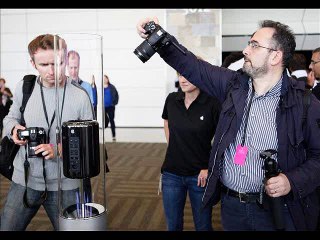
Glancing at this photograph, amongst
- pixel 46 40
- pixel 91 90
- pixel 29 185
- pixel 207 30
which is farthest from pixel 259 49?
pixel 207 30

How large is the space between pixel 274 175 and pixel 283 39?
667mm

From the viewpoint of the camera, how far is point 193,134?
7.77 feet

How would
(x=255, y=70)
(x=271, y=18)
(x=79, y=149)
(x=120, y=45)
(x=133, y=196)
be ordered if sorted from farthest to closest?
(x=120, y=45)
(x=271, y=18)
(x=133, y=196)
(x=255, y=70)
(x=79, y=149)

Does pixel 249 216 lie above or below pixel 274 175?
below

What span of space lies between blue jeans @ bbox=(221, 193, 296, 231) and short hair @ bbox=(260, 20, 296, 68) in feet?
2.29

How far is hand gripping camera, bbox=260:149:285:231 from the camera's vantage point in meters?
1.53

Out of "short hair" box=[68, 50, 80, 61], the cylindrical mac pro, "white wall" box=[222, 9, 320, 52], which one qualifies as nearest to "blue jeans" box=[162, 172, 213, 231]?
the cylindrical mac pro

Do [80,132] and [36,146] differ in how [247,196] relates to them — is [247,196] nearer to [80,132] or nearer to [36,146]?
[80,132]

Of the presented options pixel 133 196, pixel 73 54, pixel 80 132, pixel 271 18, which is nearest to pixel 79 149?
pixel 80 132

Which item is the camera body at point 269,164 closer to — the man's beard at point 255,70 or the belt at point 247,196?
the belt at point 247,196

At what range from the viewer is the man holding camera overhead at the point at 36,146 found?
1.75m

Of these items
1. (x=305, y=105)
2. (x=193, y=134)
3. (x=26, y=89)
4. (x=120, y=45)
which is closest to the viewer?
(x=305, y=105)

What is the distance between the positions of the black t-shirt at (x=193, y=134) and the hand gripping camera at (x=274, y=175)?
0.78 metres

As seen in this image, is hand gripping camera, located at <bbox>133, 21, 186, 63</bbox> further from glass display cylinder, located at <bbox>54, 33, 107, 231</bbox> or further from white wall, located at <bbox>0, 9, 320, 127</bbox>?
white wall, located at <bbox>0, 9, 320, 127</bbox>
